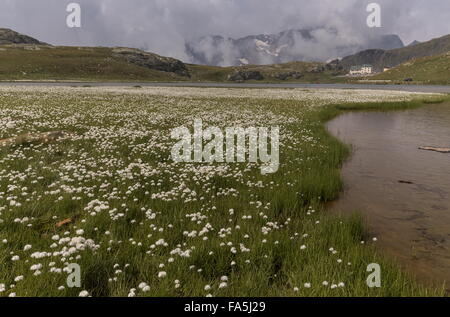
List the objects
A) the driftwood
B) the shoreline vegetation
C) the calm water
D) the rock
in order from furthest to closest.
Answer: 1. the rock
2. the driftwood
3. the calm water
4. the shoreline vegetation

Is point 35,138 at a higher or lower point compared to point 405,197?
higher

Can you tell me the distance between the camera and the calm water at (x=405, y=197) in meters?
6.36

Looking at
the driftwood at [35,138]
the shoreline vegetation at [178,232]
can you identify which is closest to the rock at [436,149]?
the shoreline vegetation at [178,232]

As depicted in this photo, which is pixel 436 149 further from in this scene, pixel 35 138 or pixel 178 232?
pixel 35 138

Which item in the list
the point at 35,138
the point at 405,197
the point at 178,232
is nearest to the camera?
the point at 178,232

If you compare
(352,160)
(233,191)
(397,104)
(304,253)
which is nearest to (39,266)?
(304,253)

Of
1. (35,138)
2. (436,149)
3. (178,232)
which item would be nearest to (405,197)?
(178,232)

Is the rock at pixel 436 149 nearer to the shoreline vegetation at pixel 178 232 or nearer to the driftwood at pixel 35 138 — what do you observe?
the shoreline vegetation at pixel 178 232

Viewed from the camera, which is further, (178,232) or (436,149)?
(436,149)

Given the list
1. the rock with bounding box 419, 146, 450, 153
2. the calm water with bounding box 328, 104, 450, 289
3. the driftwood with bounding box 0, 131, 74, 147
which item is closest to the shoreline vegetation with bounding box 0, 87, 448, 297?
the calm water with bounding box 328, 104, 450, 289

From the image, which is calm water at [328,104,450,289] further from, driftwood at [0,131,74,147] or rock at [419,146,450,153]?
driftwood at [0,131,74,147]

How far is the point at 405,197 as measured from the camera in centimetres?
952

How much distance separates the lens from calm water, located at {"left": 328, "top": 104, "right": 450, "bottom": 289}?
6.36 meters
